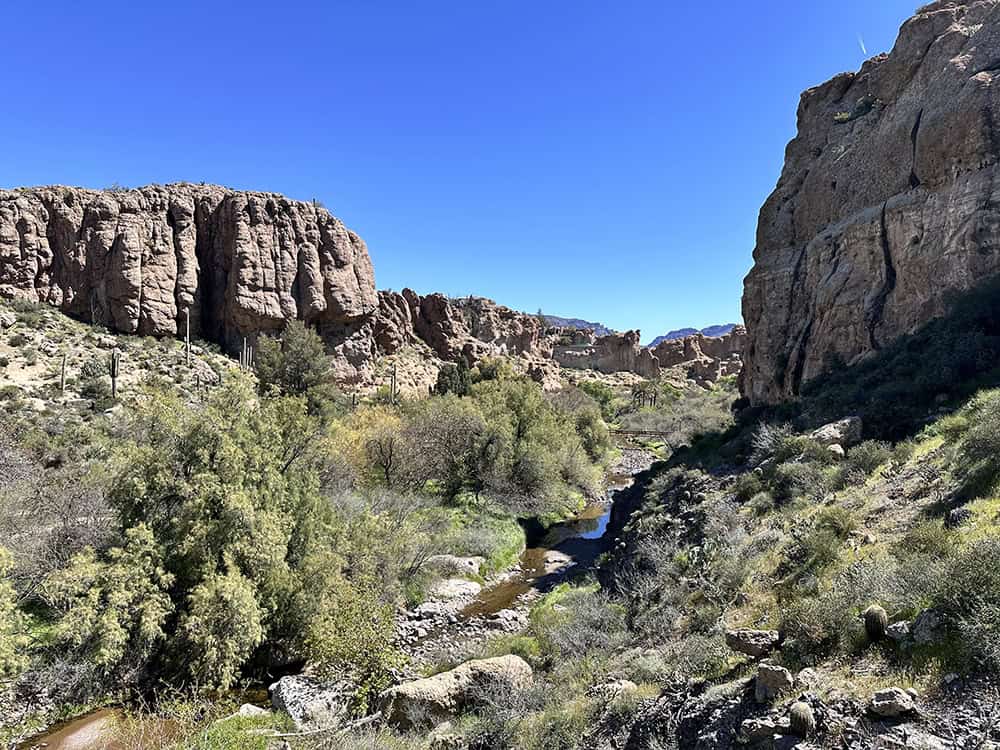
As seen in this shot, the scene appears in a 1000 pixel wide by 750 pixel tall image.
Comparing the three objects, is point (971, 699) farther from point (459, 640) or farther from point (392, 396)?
point (392, 396)

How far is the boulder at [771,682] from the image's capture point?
589 cm

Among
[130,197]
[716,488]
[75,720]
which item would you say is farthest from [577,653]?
[130,197]

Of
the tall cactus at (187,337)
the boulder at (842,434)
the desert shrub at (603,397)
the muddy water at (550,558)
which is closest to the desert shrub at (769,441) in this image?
the boulder at (842,434)

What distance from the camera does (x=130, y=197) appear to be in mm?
45906

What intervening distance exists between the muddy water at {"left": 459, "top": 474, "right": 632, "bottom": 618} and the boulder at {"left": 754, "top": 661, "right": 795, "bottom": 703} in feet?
42.2

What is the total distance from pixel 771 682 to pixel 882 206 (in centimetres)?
2159

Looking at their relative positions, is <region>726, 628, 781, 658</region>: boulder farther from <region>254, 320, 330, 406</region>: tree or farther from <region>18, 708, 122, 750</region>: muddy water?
<region>254, 320, 330, 406</region>: tree

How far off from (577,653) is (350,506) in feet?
35.5

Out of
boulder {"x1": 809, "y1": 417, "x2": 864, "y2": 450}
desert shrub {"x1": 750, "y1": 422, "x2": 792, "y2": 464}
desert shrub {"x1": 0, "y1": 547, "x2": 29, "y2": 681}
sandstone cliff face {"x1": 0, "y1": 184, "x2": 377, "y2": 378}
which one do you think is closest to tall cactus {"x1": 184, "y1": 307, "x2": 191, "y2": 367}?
sandstone cliff face {"x1": 0, "y1": 184, "x2": 377, "y2": 378}

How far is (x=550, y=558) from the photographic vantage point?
23922 mm

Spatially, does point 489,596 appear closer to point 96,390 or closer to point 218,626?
point 218,626

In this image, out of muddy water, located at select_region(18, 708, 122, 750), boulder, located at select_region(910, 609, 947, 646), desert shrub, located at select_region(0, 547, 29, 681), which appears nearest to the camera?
boulder, located at select_region(910, 609, 947, 646)

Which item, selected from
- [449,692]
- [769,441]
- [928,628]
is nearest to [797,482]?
[769,441]

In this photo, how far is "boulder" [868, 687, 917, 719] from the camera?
488 centimetres
